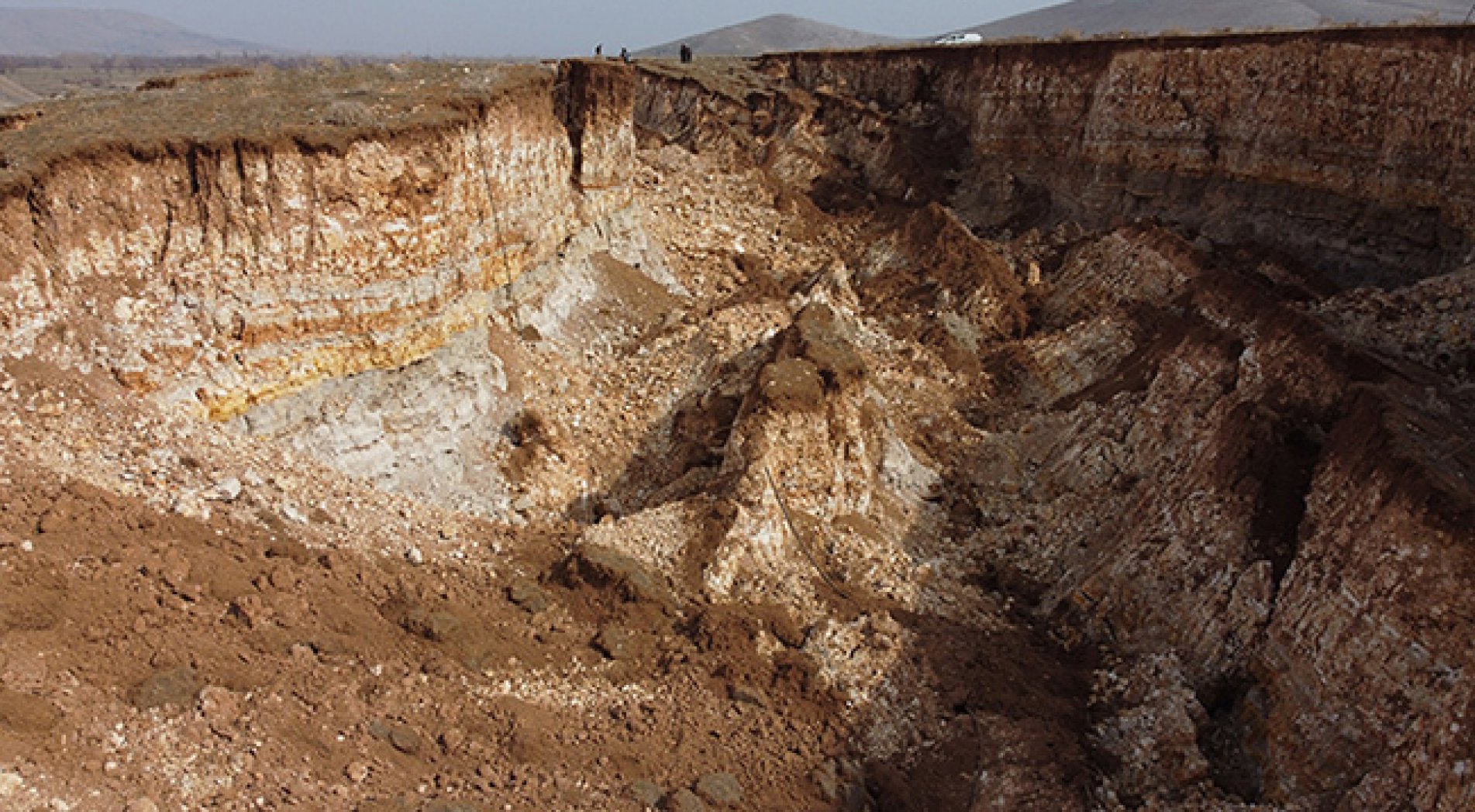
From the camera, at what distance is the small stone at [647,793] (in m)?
9.03

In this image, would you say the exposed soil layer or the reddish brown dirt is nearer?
the reddish brown dirt

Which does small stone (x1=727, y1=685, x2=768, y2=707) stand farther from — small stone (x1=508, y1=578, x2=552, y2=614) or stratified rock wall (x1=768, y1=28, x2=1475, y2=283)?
stratified rock wall (x1=768, y1=28, x2=1475, y2=283)

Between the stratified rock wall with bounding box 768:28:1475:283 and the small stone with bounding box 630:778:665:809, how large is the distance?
59.8 feet

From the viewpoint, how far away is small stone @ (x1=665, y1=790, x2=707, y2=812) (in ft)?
29.6

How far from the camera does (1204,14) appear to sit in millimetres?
83812

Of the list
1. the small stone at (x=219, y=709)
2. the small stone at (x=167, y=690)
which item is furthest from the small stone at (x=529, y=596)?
the small stone at (x=167, y=690)

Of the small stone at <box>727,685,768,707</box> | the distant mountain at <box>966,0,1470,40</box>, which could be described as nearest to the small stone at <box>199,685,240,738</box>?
the small stone at <box>727,685,768,707</box>

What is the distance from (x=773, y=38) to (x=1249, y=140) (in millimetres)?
99718

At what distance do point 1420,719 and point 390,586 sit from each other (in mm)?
10466

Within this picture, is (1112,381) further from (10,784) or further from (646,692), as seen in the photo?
(10,784)

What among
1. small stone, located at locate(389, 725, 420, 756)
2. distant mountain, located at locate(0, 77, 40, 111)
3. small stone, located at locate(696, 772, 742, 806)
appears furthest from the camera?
distant mountain, located at locate(0, 77, 40, 111)

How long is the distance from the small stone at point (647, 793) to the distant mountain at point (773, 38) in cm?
9876

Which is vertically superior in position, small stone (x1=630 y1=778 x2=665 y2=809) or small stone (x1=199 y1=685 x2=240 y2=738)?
small stone (x1=199 y1=685 x2=240 y2=738)

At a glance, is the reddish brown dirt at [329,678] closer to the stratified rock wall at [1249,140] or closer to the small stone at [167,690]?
the small stone at [167,690]
